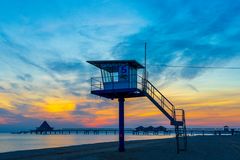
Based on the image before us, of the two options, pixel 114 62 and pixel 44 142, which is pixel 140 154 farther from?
pixel 44 142

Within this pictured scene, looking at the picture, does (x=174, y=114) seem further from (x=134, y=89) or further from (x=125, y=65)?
(x=125, y=65)

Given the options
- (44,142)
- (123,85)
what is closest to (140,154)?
(123,85)

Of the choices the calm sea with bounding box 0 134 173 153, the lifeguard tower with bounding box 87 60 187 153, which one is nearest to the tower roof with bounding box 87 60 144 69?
the lifeguard tower with bounding box 87 60 187 153

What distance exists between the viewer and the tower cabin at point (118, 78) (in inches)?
1134

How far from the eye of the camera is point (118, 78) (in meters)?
29.5

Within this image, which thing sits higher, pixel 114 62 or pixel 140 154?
pixel 114 62

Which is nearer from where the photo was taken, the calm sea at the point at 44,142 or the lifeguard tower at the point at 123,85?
the lifeguard tower at the point at 123,85

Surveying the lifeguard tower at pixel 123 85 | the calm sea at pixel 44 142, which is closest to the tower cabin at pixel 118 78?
the lifeguard tower at pixel 123 85

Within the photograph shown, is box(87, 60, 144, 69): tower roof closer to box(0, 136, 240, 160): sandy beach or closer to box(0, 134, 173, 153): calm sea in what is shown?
box(0, 136, 240, 160): sandy beach

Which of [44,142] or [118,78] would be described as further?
[44,142]

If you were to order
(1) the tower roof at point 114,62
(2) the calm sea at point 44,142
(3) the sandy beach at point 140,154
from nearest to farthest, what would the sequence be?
(3) the sandy beach at point 140,154, (1) the tower roof at point 114,62, (2) the calm sea at point 44,142

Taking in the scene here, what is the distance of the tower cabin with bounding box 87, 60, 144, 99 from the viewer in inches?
1134

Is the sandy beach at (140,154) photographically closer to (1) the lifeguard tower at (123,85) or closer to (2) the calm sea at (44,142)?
(1) the lifeguard tower at (123,85)

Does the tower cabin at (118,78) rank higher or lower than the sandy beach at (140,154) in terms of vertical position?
higher
